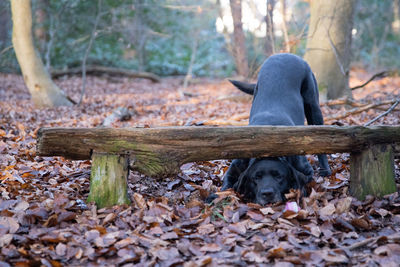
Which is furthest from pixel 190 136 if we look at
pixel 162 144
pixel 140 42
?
pixel 140 42

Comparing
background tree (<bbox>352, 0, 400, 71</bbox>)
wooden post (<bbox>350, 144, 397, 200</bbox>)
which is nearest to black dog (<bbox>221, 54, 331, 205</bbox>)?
wooden post (<bbox>350, 144, 397, 200</bbox>)

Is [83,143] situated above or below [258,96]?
below

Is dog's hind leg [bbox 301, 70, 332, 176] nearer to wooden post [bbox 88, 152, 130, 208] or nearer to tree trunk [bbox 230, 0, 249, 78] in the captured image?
wooden post [bbox 88, 152, 130, 208]

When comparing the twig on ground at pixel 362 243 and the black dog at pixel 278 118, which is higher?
the black dog at pixel 278 118

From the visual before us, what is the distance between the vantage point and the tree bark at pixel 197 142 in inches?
136

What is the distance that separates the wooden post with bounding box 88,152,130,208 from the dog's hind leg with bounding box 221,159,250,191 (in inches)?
44.2

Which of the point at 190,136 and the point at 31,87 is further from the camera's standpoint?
the point at 31,87

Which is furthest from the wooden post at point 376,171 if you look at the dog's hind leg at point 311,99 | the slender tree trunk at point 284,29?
the slender tree trunk at point 284,29

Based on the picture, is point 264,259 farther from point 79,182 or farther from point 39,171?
point 39,171

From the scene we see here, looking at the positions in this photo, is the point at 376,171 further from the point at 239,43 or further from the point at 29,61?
the point at 239,43

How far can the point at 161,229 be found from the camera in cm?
326

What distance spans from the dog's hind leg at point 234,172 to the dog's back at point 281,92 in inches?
19.4

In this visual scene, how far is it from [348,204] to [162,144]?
1777 mm

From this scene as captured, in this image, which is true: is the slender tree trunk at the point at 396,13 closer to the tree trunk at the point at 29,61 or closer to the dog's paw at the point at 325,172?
the tree trunk at the point at 29,61
